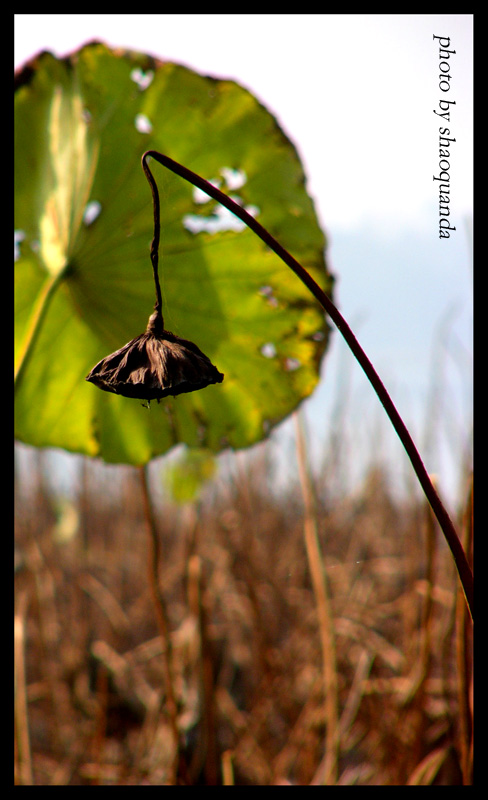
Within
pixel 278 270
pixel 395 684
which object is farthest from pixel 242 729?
pixel 278 270

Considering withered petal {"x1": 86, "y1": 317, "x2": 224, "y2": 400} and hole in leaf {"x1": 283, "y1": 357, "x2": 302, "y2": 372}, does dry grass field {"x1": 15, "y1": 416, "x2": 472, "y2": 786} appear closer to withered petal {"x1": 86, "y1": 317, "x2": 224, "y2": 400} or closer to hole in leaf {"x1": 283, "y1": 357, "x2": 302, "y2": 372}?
hole in leaf {"x1": 283, "y1": 357, "x2": 302, "y2": 372}

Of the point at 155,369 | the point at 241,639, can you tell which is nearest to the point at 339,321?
the point at 155,369

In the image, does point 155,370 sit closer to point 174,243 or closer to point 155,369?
point 155,369

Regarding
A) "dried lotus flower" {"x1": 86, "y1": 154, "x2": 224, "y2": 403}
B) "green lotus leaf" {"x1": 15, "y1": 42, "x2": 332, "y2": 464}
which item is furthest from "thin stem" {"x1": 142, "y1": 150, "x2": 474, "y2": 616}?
"green lotus leaf" {"x1": 15, "y1": 42, "x2": 332, "y2": 464}

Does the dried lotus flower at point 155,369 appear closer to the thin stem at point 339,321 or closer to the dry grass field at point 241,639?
the thin stem at point 339,321
